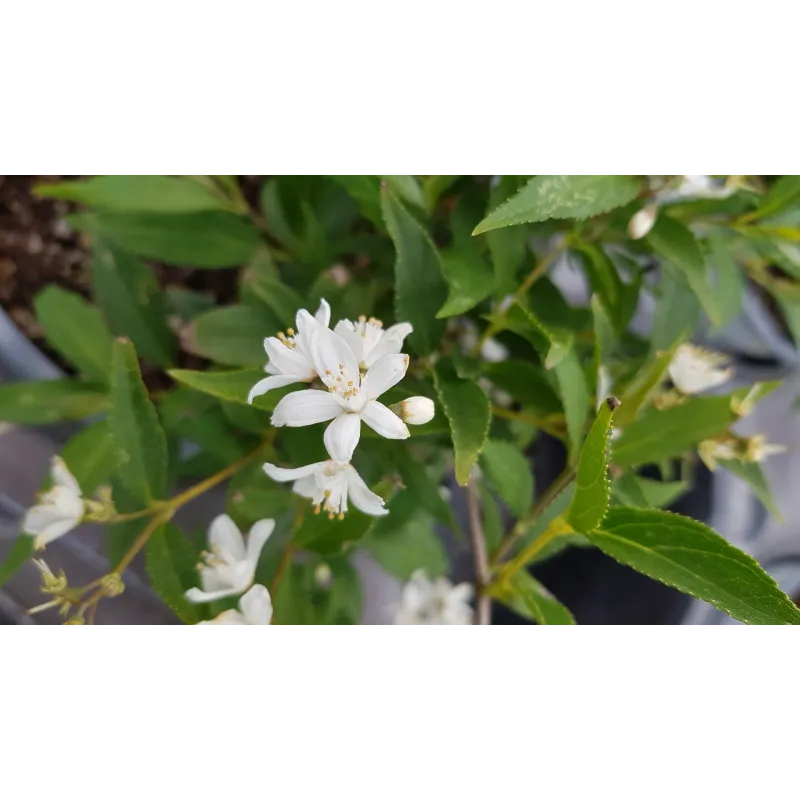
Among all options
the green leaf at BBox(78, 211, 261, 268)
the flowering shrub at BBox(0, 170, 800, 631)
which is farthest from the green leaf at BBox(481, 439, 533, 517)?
the green leaf at BBox(78, 211, 261, 268)

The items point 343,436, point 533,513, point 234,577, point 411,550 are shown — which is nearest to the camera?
point 343,436

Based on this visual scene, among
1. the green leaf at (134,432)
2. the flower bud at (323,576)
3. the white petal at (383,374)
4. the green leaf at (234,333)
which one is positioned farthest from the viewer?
the flower bud at (323,576)

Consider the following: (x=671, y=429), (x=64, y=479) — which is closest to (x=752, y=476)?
(x=671, y=429)

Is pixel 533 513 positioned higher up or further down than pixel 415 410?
further down

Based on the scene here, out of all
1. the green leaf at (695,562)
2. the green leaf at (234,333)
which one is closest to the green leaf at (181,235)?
the green leaf at (234,333)

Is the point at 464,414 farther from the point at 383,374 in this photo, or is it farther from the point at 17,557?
the point at 17,557

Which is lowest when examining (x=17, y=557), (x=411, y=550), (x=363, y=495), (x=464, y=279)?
(x=411, y=550)

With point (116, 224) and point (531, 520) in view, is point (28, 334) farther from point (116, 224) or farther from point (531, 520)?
point (531, 520)

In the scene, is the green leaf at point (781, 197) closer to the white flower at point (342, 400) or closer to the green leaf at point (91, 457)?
the white flower at point (342, 400)
